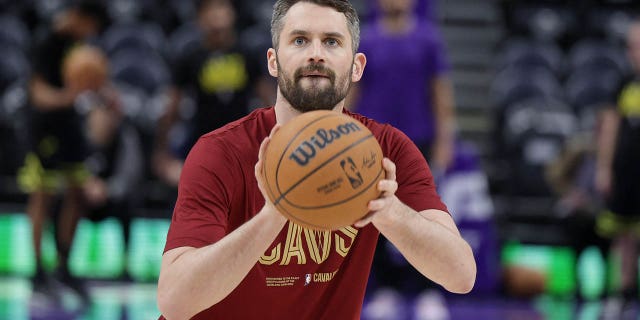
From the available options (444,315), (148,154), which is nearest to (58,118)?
(148,154)

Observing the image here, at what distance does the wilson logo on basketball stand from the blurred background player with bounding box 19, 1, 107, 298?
17.3 ft

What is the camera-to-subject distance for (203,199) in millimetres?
2863

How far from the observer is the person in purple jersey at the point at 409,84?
710 centimetres

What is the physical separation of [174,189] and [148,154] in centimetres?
122

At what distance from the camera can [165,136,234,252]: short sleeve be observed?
109 inches

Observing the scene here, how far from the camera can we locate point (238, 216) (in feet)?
10.1

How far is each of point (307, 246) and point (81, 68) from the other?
4909mm

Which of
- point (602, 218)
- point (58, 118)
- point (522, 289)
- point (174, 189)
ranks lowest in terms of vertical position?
point (522, 289)

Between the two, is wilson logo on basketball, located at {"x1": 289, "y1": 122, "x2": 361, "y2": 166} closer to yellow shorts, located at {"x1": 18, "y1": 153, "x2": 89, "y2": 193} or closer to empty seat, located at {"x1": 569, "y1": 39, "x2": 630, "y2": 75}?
yellow shorts, located at {"x1": 18, "y1": 153, "x2": 89, "y2": 193}

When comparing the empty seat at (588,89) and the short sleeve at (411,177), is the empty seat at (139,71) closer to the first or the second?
the empty seat at (588,89)

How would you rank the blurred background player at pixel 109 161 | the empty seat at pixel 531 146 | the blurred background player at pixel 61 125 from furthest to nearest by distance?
the empty seat at pixel 531 146 < the blurred background player at pixel 109 161 < the blurred background player at pixel 61 125

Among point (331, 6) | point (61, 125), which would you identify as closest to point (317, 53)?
point (331, 6)

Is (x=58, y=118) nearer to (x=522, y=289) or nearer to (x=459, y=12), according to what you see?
(x=522, y=289)

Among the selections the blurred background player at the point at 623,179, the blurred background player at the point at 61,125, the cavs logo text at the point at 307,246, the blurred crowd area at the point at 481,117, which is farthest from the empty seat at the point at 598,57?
the cavs logo text at the point at 307,246
